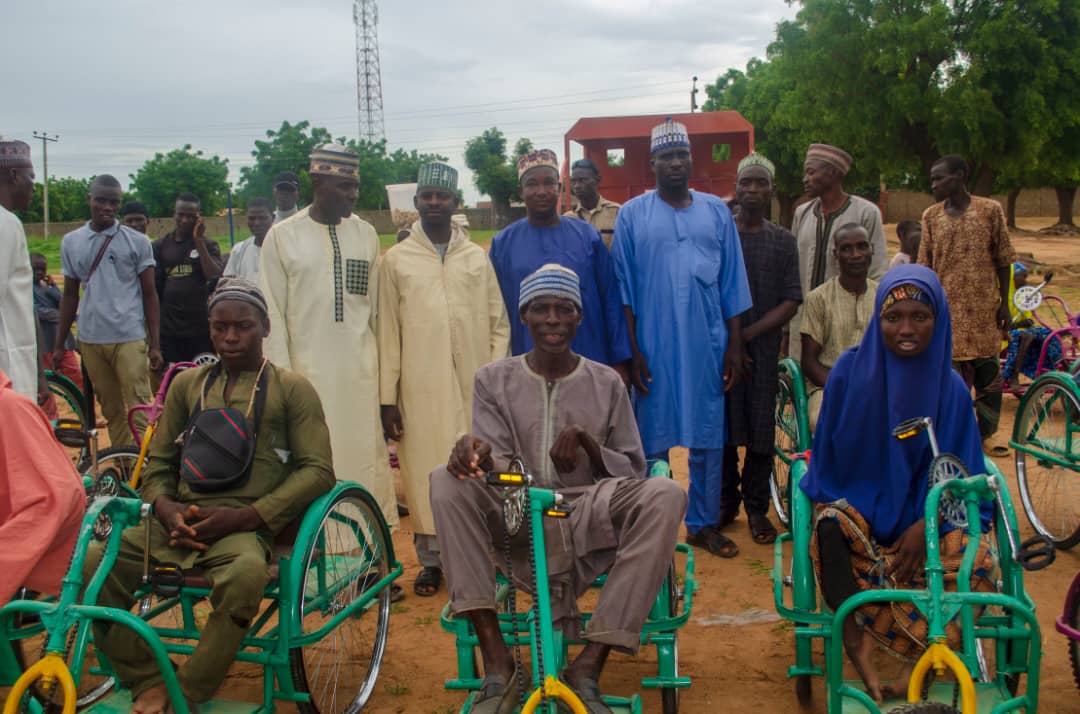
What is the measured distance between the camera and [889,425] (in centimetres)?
344

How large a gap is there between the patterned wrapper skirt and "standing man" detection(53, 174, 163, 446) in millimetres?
4977

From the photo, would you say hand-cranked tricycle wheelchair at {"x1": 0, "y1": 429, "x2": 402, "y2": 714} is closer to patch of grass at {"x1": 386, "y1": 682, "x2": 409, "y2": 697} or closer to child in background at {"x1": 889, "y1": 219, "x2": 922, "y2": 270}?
patch of grass at {"x1": 386, "y1": 682, "x2": 409, "y2": 697}

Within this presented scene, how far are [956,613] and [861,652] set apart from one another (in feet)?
2.12

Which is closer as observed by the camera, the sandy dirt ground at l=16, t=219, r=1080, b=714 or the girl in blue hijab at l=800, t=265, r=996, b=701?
the girl in blue hijab at l=800, t=265, r=996, b=701

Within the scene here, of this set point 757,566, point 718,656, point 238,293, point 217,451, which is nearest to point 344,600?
point 217,451

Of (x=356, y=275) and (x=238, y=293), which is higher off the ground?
(x=356, y=275)

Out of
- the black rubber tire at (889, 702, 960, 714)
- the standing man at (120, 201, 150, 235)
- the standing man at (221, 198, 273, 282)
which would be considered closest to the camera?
the black rubber tire at (889, 702, 960, 714)

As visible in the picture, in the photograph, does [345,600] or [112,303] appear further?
[112,303]

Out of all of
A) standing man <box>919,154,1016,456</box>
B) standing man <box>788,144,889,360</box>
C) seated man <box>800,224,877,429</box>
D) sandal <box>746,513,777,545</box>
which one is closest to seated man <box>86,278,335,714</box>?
seated man <box>800,224,877,429</box>

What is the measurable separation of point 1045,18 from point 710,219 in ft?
A: 54.3

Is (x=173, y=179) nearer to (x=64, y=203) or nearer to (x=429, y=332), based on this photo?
(x=64, y=203)

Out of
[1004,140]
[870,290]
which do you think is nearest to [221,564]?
[870,290]

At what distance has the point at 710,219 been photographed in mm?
4926

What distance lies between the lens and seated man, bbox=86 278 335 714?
2.96 meters
